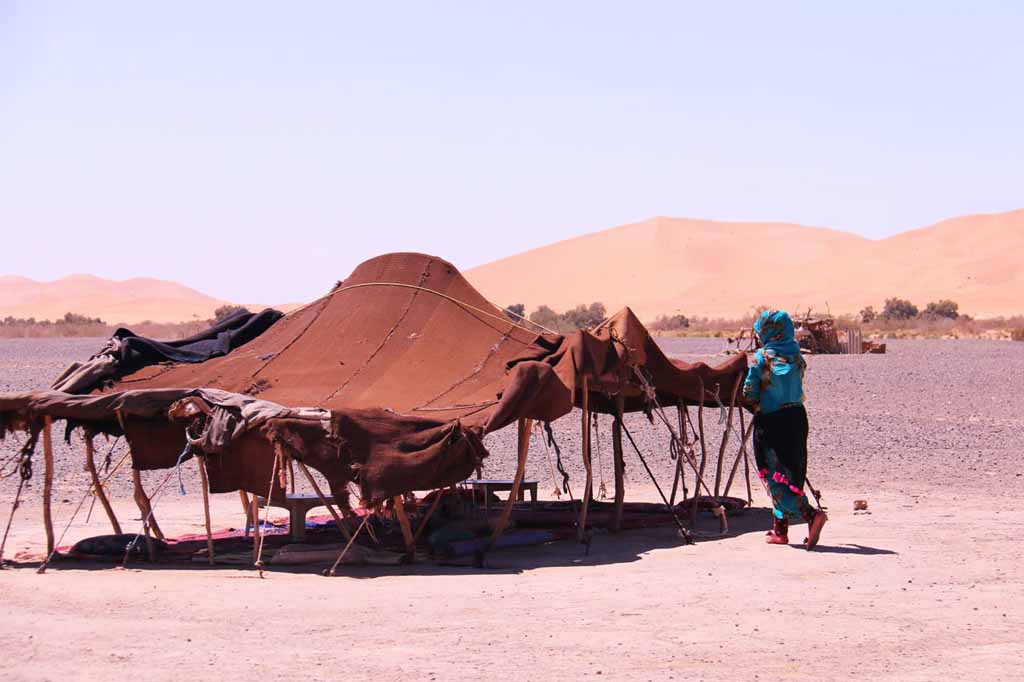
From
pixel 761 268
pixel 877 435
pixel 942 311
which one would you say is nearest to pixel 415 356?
pixel 877 435

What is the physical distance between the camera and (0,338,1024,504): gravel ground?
16.7m

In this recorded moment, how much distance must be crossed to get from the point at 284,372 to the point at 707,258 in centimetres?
9536

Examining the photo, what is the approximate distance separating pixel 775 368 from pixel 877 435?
9.67m

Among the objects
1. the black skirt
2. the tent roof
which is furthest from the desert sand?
the tent roof

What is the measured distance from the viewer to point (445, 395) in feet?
39.0

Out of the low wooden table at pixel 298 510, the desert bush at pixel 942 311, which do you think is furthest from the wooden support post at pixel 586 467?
the desert bush at pixel 942 311

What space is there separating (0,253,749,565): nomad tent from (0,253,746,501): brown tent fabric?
0.02 metres

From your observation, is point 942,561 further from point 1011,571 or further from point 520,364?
point 520,364

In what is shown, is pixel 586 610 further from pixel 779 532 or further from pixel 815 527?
pixel 779 532

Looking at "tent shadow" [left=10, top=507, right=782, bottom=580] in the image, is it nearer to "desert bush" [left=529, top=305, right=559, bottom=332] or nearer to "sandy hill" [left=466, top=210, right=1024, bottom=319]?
"desert bush" [left=529, top=305, right=559, bottom=332]

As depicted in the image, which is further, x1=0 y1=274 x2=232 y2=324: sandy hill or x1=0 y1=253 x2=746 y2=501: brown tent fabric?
x1=0 y1=274 x2=232 y2=324: sandy hill

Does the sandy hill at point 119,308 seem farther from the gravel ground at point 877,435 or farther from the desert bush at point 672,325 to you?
the gravel ground at point 877,435

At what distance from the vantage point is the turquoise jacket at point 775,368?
11.5 metres

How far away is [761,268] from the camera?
332ft
